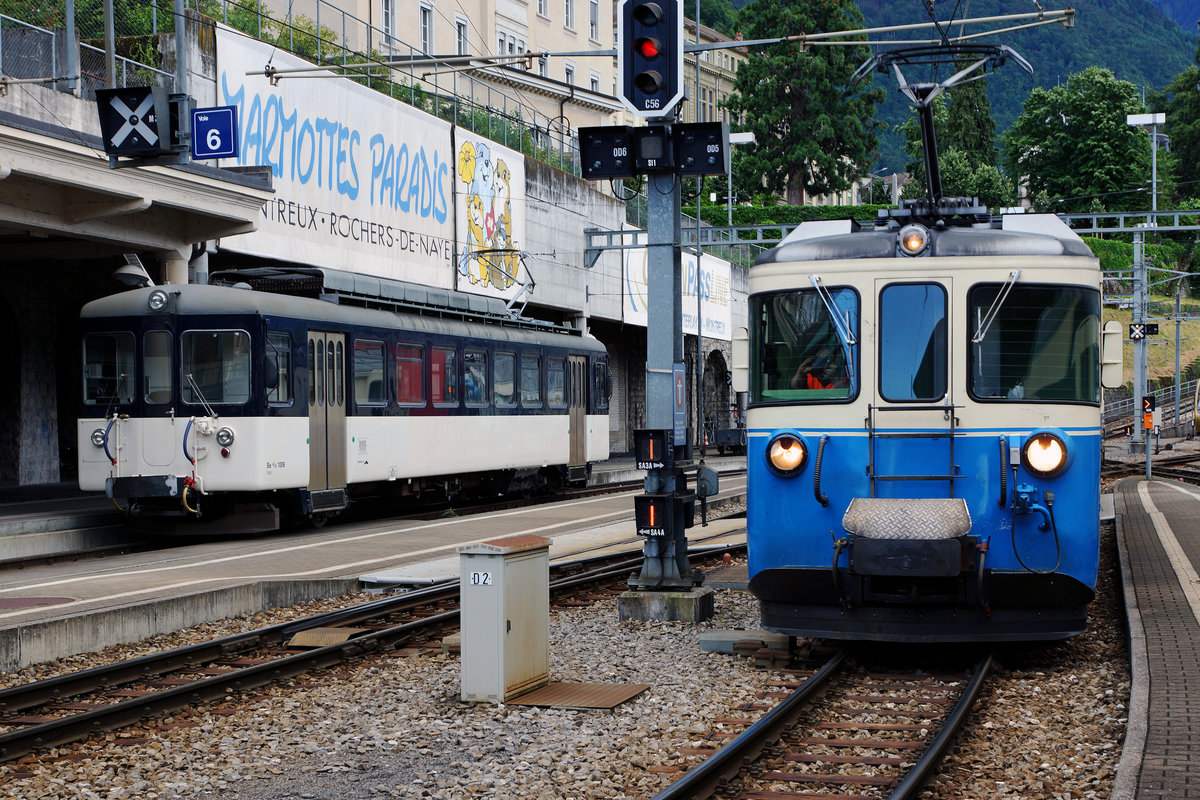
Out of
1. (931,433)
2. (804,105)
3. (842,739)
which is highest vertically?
(804,105)

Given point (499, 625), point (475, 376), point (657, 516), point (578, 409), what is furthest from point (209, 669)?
point (578, 409)

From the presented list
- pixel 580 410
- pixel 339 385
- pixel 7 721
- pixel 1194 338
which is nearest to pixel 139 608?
pixel 7 721

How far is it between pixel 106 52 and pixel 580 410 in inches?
490

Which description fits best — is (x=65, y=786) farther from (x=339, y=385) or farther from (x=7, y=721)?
(x=339, y=385)

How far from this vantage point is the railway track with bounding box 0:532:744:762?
8.23m

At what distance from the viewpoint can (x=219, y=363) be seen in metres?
18.4

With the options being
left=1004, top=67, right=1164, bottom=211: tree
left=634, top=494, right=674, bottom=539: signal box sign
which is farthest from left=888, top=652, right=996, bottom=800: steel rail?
left=1004, top=67, right=1164, bottom=211: tree

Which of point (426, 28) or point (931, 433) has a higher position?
point (426, 28)

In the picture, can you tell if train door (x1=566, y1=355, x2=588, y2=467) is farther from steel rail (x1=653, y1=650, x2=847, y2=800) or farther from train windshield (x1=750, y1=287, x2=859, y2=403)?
steel rail (x1=653, y1=650, x2=847, y2=800)

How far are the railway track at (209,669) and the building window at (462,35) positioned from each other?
4231 centimetres

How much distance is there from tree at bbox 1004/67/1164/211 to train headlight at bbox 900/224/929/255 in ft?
278

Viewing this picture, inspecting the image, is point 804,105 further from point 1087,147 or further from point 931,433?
point 931,433

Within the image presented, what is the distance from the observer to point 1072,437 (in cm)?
934

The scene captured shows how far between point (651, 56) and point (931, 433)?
4096mm
